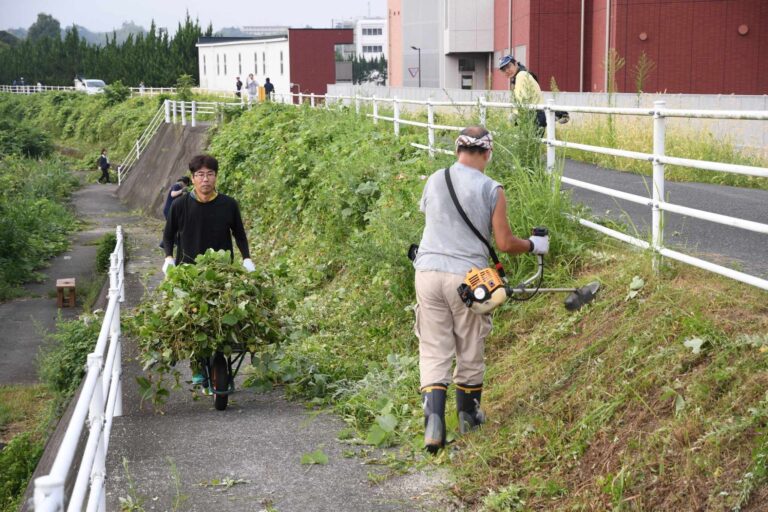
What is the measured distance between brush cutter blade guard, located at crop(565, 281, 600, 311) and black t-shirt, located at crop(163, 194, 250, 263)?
8.81 ft

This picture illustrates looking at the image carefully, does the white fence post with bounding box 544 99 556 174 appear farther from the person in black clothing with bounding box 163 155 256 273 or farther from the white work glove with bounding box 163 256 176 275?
the white work glove with bounding box 163 256 176 275

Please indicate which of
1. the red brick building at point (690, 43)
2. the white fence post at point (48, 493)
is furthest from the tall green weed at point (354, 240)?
the red brick building at point (690, 43)

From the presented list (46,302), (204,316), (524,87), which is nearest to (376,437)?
(204,316)

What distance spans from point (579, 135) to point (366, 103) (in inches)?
284

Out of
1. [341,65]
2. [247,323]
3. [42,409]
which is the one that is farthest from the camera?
[341,65]

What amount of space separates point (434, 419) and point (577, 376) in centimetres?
99

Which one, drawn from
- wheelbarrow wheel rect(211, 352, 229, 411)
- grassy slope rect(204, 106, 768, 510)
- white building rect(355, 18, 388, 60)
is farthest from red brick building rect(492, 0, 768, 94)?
white building rect(355, 18, 388, 60)

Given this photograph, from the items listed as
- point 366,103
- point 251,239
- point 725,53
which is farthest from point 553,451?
point 725,53

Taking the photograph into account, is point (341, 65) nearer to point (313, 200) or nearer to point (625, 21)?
point (625, 21)

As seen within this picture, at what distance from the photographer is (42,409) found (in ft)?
50.0

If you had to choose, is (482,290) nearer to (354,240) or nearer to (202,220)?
(202,220)

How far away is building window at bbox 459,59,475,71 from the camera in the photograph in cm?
5162

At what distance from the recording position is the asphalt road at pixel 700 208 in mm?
7566

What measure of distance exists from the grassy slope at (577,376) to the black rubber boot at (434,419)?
0.35 feet
